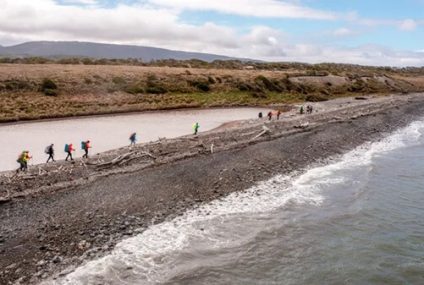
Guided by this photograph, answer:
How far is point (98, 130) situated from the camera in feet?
132

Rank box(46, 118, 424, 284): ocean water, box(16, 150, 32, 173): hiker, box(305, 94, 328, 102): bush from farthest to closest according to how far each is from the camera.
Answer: box(305, 94, 328, 102): bush → box(16, 150, 32, 173): hiker → box(46, 118, 424, 284): ocean water

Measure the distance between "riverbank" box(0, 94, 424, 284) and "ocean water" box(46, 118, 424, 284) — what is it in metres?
1.10

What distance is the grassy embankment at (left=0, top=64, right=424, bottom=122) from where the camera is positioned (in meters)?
53.9

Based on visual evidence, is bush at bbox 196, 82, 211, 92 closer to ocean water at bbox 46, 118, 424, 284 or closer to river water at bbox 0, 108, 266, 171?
river water at bbox 0, 108, 266, 171

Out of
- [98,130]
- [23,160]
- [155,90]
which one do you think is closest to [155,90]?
[155,90]

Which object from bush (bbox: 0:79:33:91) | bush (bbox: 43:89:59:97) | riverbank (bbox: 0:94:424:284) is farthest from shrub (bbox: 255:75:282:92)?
riverbank (bbox: 0:94:424:284)

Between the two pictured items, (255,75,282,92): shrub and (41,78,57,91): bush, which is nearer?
(41,78,57,91): bush

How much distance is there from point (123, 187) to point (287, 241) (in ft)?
30.2

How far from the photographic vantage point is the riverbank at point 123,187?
16266 mm

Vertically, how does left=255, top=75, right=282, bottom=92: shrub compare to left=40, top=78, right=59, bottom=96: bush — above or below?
above

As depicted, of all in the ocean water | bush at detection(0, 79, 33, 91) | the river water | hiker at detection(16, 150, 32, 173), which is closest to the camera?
the ocean water

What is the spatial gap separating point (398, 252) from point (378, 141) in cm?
2722

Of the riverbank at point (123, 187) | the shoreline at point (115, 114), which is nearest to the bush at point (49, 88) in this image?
the shoreline at point (115, 114)

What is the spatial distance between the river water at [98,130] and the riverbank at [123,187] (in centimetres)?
438
